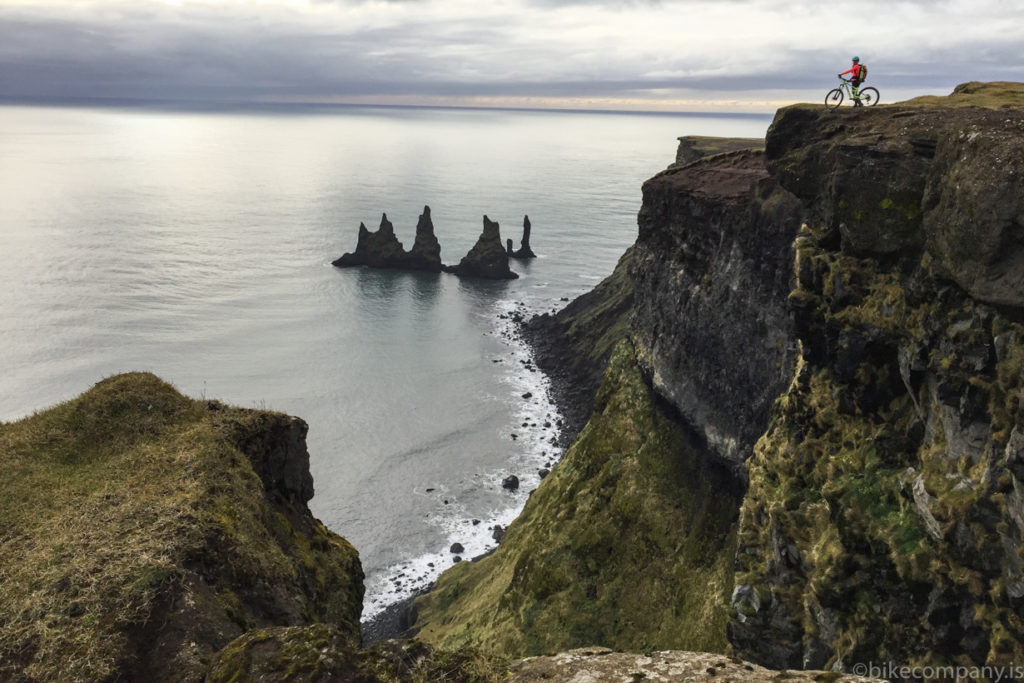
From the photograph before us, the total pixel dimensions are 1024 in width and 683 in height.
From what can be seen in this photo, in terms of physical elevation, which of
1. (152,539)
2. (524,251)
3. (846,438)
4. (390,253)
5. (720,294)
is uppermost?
(720,294)

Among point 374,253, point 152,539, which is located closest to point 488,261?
point 374,253

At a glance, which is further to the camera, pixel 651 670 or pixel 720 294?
pixel 720 294

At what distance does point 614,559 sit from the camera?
3919cm

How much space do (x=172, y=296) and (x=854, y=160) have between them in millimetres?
129712

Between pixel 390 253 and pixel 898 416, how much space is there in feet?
475

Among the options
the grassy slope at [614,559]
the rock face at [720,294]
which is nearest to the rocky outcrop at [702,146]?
the rock face at [720,294]

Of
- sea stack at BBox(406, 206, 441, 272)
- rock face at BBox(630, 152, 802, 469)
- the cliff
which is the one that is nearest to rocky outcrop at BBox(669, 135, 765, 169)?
rock face at BBox(630, 152, 802, 469)

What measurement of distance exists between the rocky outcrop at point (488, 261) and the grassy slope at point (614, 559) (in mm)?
102685

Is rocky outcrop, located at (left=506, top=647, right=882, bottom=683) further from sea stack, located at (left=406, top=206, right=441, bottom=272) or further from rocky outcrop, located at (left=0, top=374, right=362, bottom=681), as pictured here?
sea stack, located at (left=406, top=206, right=441, bottom=272)

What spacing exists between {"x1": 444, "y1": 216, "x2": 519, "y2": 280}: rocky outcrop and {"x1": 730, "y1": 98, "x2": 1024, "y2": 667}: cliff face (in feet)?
416

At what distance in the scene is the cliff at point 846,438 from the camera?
15.0m

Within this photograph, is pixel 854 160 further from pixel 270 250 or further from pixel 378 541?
pixel 270 250

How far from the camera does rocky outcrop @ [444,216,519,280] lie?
150 metres

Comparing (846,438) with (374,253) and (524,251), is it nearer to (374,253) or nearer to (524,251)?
(374,253)
